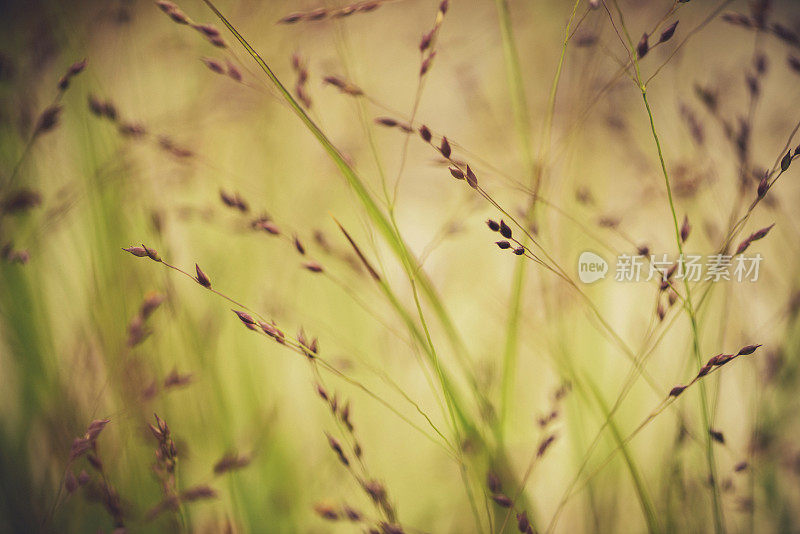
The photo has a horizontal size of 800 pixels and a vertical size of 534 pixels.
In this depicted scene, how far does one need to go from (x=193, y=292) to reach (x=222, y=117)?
12.0 inches

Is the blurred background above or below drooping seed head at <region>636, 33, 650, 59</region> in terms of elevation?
below

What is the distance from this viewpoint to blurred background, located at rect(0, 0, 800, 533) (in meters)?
0.53

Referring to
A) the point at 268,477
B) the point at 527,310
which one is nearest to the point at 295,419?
the point at 268,477

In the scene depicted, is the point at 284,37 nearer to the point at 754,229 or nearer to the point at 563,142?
the point at 563,142
